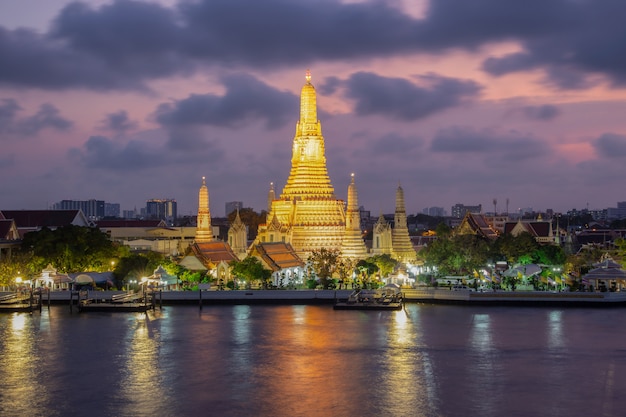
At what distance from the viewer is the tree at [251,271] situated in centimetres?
5147

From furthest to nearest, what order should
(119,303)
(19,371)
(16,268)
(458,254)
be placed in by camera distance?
(458,254) → (16,268) → (119,303) → (19,371)

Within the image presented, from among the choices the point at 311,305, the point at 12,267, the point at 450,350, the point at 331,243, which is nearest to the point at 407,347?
the point at 450,350

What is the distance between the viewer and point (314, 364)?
30.0m

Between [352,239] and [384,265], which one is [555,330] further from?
[352,239]

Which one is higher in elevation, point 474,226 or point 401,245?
point 474,226

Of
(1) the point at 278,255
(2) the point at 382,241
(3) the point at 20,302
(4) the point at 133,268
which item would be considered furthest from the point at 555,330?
(2) the point at 382,241

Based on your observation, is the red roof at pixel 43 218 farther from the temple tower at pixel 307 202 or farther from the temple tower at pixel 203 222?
the temple tower at pixel 307 202

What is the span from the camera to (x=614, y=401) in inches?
977

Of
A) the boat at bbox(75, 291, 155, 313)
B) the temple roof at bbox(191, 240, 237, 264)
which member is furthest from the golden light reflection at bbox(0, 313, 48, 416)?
the temple roof at bbox(191, 240, 237, 264)

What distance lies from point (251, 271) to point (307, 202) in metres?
13.5

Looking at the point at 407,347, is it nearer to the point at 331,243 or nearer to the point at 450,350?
the point at 450,350

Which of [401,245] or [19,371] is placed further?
[401,245]

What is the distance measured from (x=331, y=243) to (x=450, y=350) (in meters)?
30.8

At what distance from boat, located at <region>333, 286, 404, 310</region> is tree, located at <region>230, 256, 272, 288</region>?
5.97 meters
